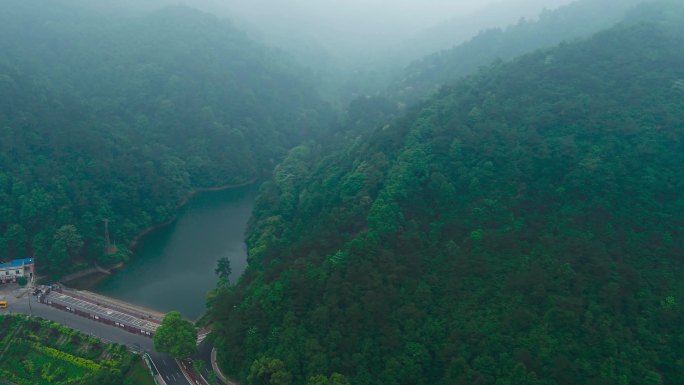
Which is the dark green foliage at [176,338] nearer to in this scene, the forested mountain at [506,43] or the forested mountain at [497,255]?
the forested mountain at [497,255]

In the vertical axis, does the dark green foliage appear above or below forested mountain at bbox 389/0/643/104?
below

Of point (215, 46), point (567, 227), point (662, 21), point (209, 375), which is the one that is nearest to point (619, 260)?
point (567, 227)

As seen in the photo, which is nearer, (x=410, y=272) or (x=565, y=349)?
(x=565, y=349)

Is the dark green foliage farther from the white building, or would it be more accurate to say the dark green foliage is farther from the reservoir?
the white building

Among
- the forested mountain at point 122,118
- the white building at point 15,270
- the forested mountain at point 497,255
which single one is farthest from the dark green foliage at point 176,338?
the forested mountain at point 122,118

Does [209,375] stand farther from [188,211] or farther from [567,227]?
[188,211]

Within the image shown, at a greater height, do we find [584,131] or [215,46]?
[215,46]

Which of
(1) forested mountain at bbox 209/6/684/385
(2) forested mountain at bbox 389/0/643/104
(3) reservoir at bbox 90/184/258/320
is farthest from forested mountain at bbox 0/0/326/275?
(2) forested mountain at bbox 389/0/643/104
